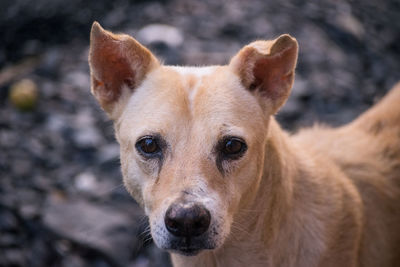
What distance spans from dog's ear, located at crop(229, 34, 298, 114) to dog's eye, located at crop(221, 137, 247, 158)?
14.6 inches

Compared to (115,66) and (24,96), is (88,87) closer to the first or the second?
(24,96)

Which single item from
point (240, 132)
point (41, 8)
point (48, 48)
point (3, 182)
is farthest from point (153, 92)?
point (41, 8)

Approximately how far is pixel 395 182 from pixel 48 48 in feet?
15.7

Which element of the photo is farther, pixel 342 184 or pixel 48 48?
pixel 48 48

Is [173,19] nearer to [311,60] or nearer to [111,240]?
[311,60]

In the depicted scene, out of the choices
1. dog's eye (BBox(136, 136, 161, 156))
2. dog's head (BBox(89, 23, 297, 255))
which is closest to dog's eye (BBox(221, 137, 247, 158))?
dog's head (BBox(89, 23, 297, 255))

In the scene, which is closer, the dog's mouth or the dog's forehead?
the dog's mouth

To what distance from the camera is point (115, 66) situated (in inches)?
116

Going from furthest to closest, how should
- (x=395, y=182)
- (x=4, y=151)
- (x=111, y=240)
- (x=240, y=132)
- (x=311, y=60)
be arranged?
(x=311, y=60), (x=4, y=151), (x=111, y=240), (x=395, y=182), (x=240, y=132)

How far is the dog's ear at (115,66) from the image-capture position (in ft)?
9.15

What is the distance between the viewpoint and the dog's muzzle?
2.34 m

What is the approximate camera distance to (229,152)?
2.63 m

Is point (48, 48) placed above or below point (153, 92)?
below

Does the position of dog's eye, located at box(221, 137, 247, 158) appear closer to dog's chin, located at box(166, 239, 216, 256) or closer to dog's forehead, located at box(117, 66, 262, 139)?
dog's forehead, located at box(117, 66, 262, 139)
